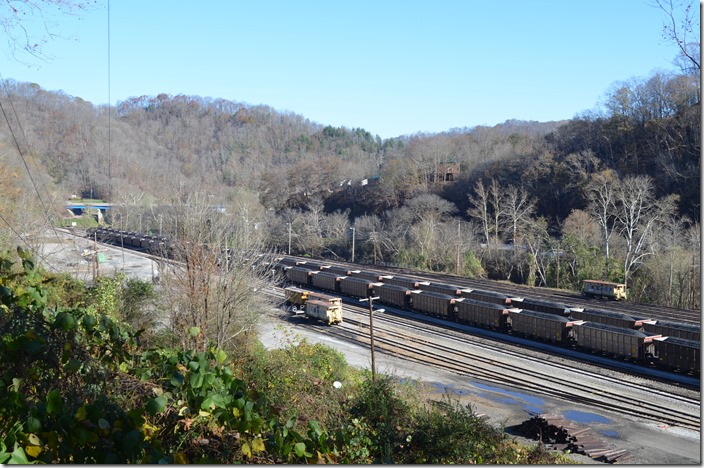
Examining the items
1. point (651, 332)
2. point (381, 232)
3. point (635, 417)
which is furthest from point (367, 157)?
point (635, 417)

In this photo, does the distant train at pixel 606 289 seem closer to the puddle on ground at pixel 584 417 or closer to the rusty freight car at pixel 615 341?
the rusty freight car at pixel 615 341

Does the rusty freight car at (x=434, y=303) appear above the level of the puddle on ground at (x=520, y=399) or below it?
above

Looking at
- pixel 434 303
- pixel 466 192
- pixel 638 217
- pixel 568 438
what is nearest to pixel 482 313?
pixel 434 303

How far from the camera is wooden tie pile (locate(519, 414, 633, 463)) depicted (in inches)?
480

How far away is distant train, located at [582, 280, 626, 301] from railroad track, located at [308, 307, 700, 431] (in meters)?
9.78

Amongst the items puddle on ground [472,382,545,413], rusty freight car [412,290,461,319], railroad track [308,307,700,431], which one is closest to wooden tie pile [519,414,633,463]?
puddle on ground [472,382,545,413]

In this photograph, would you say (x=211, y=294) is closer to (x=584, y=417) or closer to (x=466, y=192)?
(x=584, y=417)

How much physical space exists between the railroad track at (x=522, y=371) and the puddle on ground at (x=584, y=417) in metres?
0.72

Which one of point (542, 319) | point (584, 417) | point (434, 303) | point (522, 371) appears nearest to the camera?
point (584, 417)

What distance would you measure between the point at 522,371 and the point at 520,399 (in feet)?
8.73

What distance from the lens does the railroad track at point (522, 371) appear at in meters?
15.7

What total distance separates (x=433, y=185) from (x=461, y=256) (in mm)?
20043

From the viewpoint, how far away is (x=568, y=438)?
1278cm

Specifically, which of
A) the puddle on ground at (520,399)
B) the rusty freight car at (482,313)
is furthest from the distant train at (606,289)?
the puddle on ground at (520,399)
